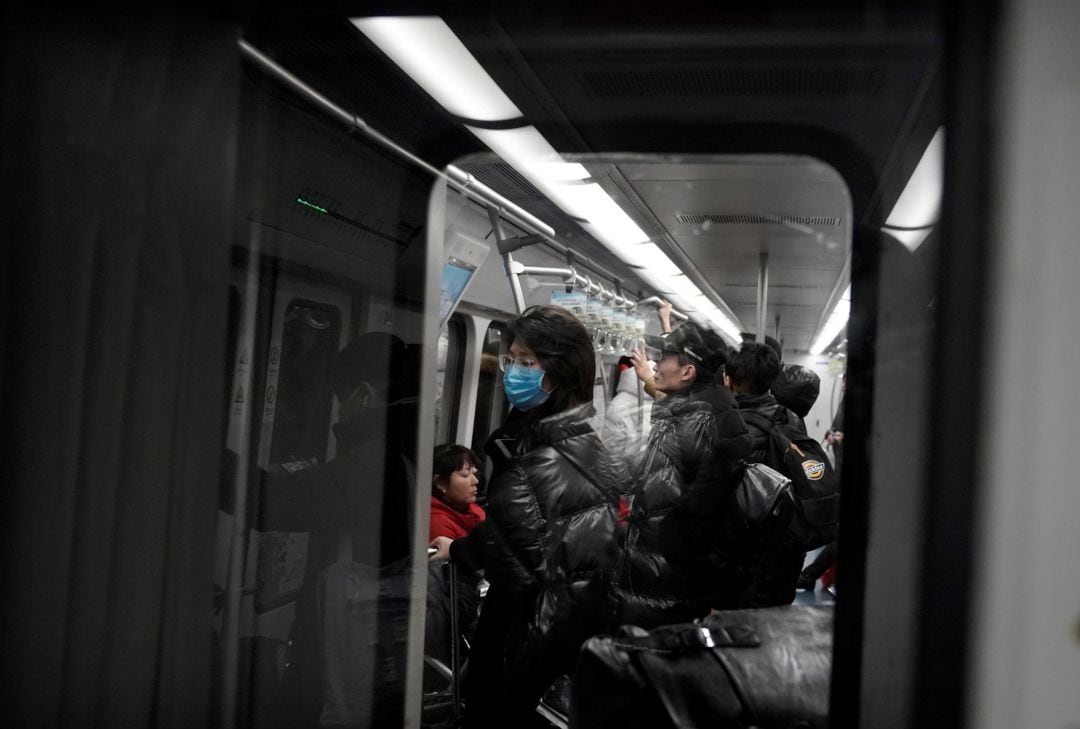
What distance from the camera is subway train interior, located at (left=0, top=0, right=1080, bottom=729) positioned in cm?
83

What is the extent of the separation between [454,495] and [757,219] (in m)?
1.54

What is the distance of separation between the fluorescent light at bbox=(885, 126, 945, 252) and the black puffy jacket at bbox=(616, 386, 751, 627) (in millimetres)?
1378

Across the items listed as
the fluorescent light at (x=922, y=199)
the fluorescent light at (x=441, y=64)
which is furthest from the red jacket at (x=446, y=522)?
the fluorescent light at (x=922, y=199)

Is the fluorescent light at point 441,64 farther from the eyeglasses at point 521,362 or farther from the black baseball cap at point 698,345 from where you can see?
the black baseball cap at point 698,345

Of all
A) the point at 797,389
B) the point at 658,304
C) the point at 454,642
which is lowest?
the point at 454,642

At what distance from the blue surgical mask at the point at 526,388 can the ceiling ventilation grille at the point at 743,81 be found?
42.6 inches

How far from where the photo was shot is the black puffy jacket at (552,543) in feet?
6.96

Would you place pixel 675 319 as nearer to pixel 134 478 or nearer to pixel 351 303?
pixel 351 303

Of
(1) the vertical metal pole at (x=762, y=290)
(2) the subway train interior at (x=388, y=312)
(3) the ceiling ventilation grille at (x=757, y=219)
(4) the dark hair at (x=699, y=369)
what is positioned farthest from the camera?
(1) the vertical metal pole at (x=762, y=290)

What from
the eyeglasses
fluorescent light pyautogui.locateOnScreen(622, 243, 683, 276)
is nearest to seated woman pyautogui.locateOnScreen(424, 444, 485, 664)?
the eyeglasses

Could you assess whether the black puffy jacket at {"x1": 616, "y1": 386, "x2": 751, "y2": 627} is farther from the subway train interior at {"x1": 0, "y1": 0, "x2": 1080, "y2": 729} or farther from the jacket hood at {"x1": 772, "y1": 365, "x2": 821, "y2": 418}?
the subway train interior at {"x1": 0, "y1": 0, "x2": 1080, "y2": 729}

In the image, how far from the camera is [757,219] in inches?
117

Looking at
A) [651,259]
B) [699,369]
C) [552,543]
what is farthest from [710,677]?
[651,259]

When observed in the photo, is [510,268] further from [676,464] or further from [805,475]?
[805,475]
